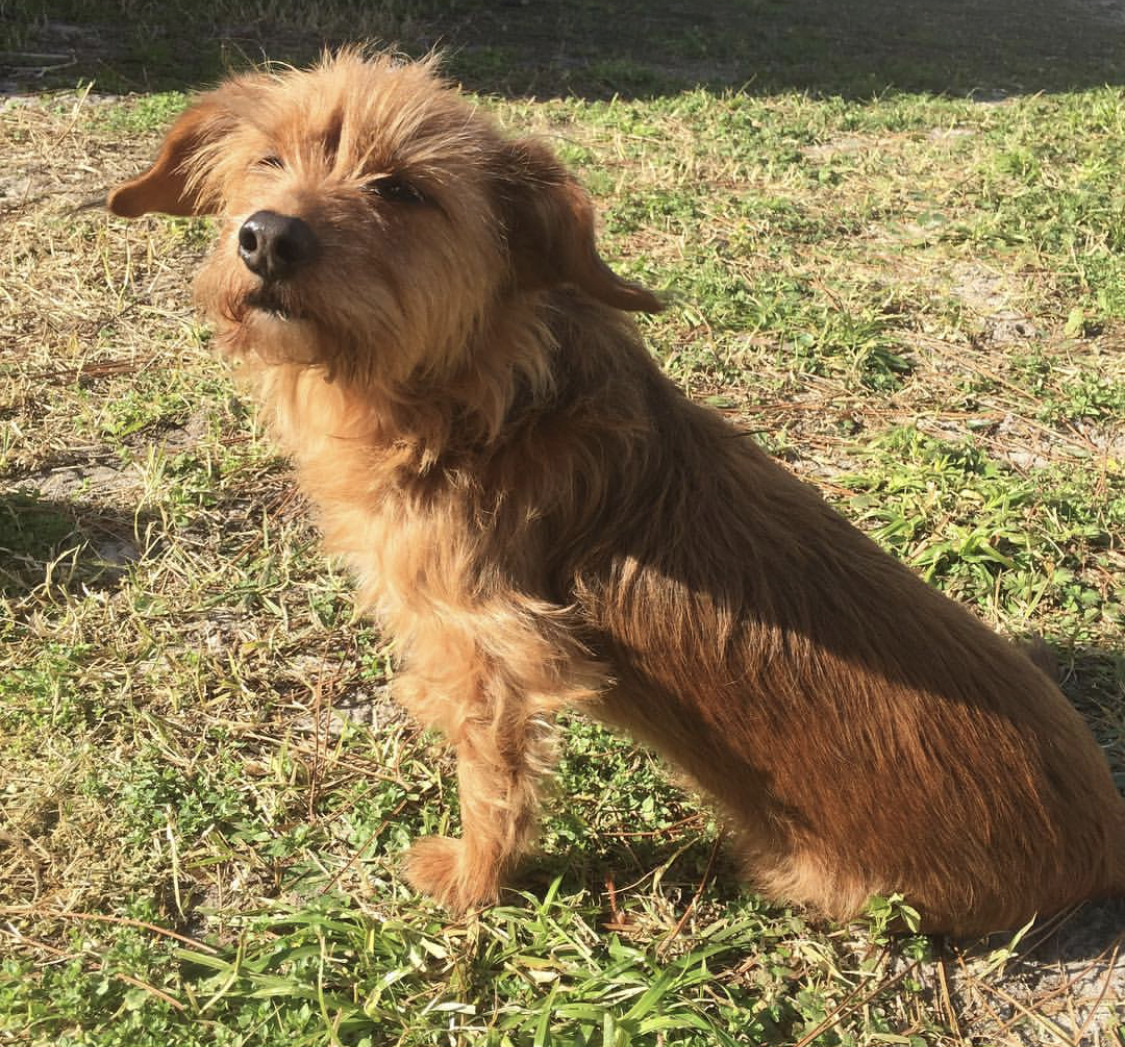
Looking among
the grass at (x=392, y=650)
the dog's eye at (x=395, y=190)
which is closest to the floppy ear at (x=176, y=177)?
the dog's eye at (x=395, y=190)

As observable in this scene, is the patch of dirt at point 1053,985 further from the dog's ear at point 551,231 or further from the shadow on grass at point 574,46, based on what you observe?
the shadow on grass at point 574,46

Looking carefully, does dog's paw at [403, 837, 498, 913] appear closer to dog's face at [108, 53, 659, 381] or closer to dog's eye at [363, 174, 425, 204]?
dog's face at [108, 53, 659, 381]

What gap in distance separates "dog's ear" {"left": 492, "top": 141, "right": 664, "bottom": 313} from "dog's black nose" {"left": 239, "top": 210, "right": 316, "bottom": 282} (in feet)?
1.66

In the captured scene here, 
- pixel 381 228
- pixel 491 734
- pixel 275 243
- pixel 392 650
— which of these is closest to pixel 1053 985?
pixel 491 734

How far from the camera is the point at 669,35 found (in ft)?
35.2

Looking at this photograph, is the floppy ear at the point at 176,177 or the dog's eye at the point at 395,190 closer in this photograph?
the dog's eye at the point at 395,190

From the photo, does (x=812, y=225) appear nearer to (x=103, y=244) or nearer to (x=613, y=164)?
(x=613, y=164)

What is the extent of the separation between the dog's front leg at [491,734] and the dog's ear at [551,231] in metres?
0.82

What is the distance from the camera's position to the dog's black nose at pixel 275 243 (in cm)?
207

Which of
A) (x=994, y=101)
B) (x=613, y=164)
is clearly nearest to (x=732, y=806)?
(x=613, y=164)

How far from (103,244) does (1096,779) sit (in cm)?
534

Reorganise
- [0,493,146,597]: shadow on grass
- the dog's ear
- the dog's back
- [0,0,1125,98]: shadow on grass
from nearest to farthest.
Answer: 1. the dog's ear
2. the dog's back
3. [0,493,146,597]: shadow on grass
4. [0,0,1125,98]: shadow on grass

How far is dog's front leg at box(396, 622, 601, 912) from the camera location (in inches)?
95.7

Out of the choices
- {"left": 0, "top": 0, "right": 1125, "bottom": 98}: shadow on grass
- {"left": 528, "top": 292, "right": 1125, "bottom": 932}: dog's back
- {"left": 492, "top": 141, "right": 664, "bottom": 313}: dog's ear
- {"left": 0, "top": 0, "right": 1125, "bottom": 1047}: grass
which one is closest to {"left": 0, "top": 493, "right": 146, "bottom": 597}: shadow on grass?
{"left": 0, "top": 0, "right": 1125, "bottom": 1047}: grass
